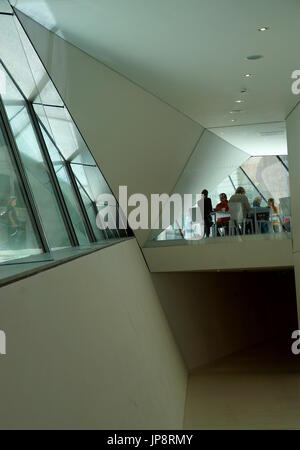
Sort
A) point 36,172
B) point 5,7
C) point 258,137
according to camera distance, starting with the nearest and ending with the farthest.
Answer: point 5,7 < point 36,172 < point 258,137

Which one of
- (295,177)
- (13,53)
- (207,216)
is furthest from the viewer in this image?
(207,216)

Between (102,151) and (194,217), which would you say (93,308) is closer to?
(102,151)

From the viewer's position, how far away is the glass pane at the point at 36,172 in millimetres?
7413

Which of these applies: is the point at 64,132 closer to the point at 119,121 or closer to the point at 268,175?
the point at 119,121

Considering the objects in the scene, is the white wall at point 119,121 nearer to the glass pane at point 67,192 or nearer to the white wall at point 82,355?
the glass pane at point 67,192

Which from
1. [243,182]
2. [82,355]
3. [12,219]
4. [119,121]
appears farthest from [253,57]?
[243,182]

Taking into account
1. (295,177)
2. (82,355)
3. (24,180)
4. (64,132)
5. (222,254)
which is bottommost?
(82,355)

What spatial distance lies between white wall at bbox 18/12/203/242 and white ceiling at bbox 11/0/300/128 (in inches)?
8.1

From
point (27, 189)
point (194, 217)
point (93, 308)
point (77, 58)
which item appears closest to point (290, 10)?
point (77, 58)

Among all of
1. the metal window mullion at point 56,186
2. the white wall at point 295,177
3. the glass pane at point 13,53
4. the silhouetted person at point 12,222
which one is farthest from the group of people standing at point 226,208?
the silhouetted person at point 12,222

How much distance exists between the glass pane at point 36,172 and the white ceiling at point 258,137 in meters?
7.31

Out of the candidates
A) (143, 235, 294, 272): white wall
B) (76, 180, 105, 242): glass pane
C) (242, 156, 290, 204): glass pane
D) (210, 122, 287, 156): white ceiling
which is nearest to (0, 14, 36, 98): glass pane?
(76, 180, 105, 242): glass pane

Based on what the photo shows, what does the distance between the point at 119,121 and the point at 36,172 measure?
115 inches

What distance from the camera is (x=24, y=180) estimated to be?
688 cm
